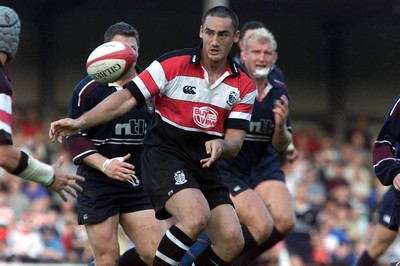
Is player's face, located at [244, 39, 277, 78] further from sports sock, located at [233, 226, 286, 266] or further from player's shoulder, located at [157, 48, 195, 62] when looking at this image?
player's shoulder, located at [157, 48, 195, 62]

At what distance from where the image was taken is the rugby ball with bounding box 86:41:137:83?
24.3 feet

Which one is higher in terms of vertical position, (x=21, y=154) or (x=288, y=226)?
(x=21, y=154)

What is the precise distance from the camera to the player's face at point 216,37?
7648 millimetres

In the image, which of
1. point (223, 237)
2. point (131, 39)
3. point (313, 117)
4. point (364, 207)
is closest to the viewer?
point (223, 237)

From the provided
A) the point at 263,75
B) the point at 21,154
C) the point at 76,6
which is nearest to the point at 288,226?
the point at 263,75

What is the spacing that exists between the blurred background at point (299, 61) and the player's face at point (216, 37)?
325 inches

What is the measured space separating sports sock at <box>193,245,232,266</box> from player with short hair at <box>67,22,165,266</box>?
40 centimetres

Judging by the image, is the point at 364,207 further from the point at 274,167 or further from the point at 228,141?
the point at 228,141

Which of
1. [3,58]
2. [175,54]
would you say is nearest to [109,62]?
[175,54]

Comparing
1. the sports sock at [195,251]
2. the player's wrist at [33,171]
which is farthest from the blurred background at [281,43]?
the player's wrist at [33,171]

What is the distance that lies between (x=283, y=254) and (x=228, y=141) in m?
6.98

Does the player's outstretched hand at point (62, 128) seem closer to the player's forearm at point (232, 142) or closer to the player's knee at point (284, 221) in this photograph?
the player's forearm at point (232, 142)

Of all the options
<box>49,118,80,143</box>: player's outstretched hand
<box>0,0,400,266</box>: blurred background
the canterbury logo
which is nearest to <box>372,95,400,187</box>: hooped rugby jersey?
the canterbury logo

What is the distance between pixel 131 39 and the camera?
27.1 feet
